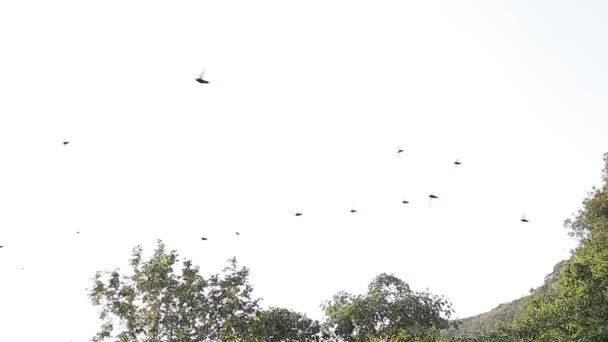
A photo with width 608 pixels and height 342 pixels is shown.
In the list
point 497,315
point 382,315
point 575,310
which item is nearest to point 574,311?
point 575,310

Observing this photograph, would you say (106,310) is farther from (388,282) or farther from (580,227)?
(580,227)

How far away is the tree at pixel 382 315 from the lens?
31172mm

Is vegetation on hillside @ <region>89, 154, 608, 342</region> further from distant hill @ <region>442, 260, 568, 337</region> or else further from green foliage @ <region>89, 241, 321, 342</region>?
distant hill @ <region>442, 260, 568, 337</region>

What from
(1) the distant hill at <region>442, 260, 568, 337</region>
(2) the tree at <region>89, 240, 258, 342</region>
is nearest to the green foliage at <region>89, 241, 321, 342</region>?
(2) the tree at <region>89, 240, 258, 342</region>

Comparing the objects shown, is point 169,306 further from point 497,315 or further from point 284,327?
point 497,315

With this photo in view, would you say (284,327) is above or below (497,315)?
above

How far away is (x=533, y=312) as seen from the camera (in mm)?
28422

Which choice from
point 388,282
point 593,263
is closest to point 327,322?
point 388,282

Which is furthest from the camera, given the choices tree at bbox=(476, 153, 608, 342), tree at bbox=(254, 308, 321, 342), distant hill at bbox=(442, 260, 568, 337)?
distant hill at bbox=(442, 260, 568, 337)

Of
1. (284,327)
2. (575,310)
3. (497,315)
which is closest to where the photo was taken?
(575,310)

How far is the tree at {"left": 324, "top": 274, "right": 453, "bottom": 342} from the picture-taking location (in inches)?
1227

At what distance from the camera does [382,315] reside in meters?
31.6

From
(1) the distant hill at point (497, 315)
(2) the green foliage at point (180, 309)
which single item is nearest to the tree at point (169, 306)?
(2) the green foliage at point (180, 309)

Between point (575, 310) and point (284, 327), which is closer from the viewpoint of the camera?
point (575, 310)
